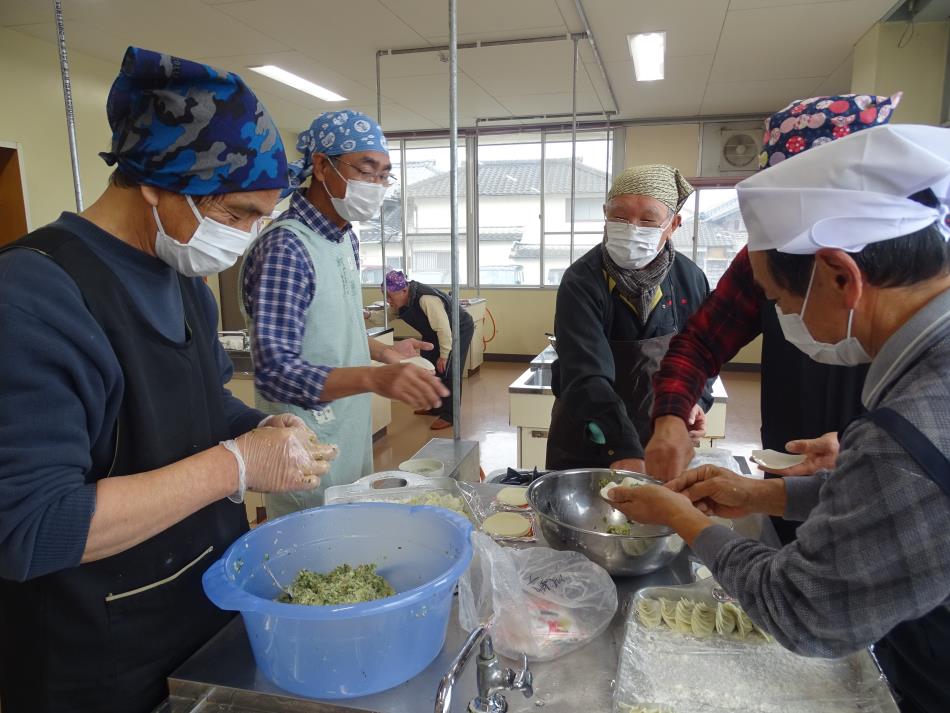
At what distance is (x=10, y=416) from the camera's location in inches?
29.5

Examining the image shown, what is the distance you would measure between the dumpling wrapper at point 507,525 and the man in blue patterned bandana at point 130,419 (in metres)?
0.48

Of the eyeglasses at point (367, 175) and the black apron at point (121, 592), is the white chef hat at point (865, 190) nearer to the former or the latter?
the black apron at point (121, 592)

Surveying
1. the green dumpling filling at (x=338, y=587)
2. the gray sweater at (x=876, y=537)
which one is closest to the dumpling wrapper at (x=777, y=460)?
the gray sweater at (x=876, y=537)

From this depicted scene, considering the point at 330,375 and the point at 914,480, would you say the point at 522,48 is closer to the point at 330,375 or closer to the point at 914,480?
the point at 330,375

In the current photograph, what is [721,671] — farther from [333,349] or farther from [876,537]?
[333,349]

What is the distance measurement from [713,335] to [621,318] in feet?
1.34

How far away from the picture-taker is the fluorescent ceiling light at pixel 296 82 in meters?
5.37

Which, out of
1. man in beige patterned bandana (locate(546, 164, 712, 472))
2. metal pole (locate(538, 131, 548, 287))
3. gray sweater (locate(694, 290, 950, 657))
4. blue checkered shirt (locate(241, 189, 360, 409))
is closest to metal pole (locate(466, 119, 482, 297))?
metal pole (locate(538, 131, 548, 287))

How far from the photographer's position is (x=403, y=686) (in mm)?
928

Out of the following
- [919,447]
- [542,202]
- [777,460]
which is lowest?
[777,460]

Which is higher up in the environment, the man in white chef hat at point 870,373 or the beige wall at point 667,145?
the beige wall at point 667,145

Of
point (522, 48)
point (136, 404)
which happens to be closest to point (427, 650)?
point (136, 404)

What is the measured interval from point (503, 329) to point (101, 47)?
517cm

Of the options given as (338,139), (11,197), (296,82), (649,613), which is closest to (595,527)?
(649,613)
